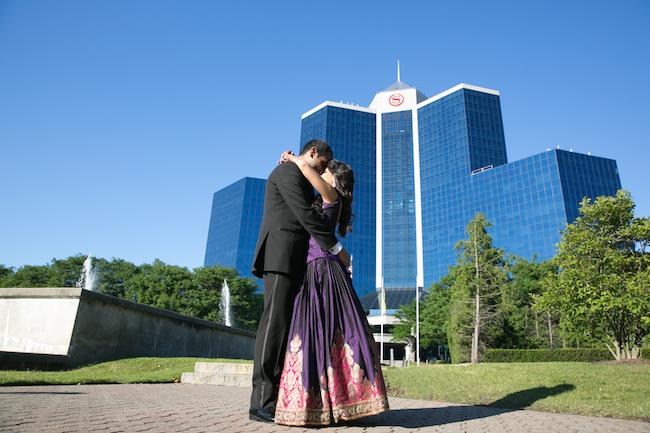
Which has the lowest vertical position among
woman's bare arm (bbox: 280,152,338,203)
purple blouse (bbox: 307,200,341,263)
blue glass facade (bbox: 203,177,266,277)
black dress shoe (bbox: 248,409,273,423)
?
black dress shoe (bbox: 248,409,273,423)

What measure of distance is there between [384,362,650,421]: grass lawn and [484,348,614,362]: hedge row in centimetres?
1485

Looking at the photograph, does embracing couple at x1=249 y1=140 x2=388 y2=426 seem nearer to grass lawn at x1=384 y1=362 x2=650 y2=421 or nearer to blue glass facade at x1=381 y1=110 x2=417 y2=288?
grass lawn at x1=384 y1=362 x2=650 y2=421

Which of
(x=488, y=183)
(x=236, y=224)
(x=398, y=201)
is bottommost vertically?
(x=236, y=224)

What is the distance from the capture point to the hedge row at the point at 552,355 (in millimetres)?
22969

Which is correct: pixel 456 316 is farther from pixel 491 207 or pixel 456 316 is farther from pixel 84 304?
pixel 491 207

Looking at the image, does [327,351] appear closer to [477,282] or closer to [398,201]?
[477,282]

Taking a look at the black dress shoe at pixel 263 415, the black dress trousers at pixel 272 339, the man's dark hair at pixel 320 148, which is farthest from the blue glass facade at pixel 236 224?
the black dress shoe at pixel 263 415

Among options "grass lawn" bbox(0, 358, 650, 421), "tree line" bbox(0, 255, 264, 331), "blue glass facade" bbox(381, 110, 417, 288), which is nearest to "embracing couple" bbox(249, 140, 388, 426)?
"grass lawn" bbox(0, 358, 650, 421)

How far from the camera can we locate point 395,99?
110188 millimetres

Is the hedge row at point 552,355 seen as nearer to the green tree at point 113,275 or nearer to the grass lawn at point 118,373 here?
the grass lawn at point 118,373

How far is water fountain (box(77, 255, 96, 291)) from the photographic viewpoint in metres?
40.6

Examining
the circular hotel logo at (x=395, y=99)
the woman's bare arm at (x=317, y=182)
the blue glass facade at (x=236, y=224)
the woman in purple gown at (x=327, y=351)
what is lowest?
the woman in purple gown at (x=327, y=351)

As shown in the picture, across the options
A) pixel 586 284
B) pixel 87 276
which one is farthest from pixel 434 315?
pixel 87 276

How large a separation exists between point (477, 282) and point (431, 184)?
73.0 meters
